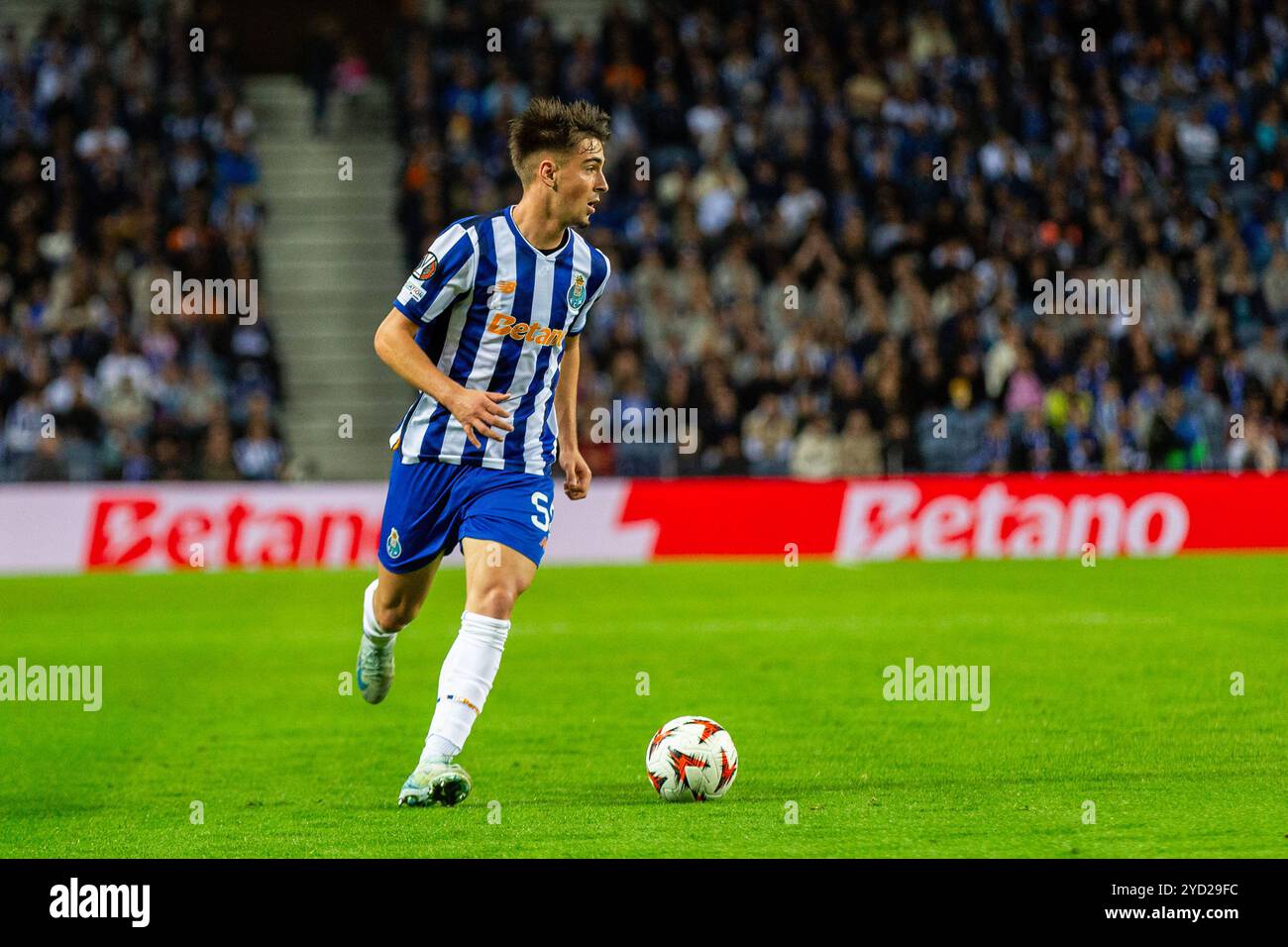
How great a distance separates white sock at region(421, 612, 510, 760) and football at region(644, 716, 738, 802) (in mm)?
740

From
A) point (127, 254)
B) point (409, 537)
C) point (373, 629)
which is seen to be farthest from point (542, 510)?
point (127, 254)

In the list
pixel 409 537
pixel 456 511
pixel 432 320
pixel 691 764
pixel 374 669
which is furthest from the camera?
pixel 374 669

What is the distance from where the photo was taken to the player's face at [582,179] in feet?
23.7

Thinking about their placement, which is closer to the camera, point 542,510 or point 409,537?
point 542,510

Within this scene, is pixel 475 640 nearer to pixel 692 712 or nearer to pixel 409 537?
pixel 409 537

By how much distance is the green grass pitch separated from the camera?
6566 mm

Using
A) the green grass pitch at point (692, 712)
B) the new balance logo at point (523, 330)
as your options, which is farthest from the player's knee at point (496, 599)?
the new balance logo at point (523, 330)

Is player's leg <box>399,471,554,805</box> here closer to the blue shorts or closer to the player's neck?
the blue shorts

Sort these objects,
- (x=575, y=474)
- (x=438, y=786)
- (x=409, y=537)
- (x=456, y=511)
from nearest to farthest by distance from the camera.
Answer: (x=438, y=786) → (x=456, y=511) → (x=409, y=537) → (x=575, y=474)

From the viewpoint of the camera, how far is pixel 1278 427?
69.1ft

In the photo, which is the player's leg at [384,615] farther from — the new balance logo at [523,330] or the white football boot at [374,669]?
the new balance logo at [523,330]

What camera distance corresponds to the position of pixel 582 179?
23.7 feet

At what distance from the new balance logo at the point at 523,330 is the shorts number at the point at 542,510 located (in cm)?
60

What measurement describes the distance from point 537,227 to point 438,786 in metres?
2.14
